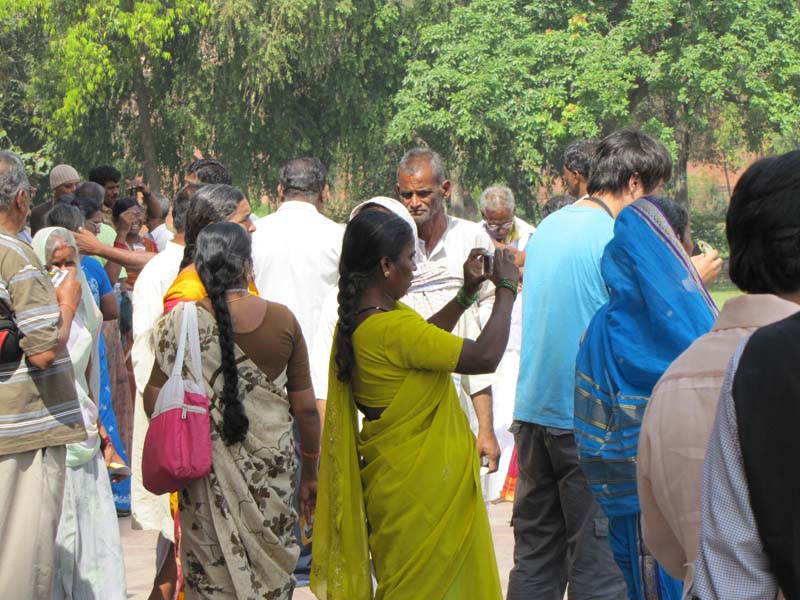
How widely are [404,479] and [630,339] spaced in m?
0.83

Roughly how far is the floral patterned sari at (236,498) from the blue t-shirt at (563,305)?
1029 millimetres

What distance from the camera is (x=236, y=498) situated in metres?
4.19

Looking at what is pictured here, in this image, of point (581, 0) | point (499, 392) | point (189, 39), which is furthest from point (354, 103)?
point (499, 392)

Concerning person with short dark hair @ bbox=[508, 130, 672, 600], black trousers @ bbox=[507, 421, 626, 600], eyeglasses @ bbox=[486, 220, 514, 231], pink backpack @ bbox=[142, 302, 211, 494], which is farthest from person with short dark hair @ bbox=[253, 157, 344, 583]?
eyeglasses @ bbox=[486, 220, 514, 231]

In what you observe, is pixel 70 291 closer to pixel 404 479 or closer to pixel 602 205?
pixel 404 479

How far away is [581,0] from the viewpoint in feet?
102

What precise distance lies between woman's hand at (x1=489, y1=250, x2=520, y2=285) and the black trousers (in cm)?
→ 90

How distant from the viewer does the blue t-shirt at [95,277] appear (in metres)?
7.02

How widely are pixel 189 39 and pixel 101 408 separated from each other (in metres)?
24.2

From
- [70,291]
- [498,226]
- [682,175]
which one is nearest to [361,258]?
[70,291]

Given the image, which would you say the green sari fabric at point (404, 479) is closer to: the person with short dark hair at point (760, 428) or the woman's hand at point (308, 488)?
the woman's hand at point (308, 488)

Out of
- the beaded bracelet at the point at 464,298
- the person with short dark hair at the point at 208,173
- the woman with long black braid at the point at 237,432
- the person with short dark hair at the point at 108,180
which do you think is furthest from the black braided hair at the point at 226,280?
the person with short dark hair at the point at 108,180

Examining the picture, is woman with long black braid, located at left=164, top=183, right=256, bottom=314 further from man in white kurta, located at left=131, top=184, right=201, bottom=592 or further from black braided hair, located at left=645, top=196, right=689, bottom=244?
black braided hair, located at left=645, top=196, right=689, bottom=244

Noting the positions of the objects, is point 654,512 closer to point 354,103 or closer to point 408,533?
point 408,533
